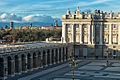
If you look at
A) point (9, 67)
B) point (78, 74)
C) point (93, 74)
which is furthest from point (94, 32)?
point (9, 67)

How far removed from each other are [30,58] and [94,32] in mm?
42790

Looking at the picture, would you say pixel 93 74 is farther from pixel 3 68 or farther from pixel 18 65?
pixel 3 68

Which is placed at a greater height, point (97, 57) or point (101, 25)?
point (101, 25)

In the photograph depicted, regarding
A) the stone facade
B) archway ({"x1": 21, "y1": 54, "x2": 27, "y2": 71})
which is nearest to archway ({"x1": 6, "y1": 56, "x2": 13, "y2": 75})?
the stone facade

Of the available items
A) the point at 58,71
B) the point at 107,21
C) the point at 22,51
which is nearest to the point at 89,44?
the point at 107,21

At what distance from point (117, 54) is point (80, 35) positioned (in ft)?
54.9

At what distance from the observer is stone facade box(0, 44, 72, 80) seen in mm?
66438

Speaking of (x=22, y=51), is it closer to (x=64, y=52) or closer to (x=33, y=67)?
(x=33, y=67)

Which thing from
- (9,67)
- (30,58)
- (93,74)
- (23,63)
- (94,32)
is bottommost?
(93,74)

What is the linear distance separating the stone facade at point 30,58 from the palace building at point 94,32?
30.7 ft

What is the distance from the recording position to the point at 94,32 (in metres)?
115

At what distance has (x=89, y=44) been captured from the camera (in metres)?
114

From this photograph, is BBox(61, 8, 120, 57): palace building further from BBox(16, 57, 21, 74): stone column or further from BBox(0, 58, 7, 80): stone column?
BBox(0, 58, 7, 80): stone column

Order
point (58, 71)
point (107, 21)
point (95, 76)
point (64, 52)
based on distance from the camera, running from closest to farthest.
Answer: point (95, 76)
point (58, 71)
point (64, 52)
point (107, 21)
